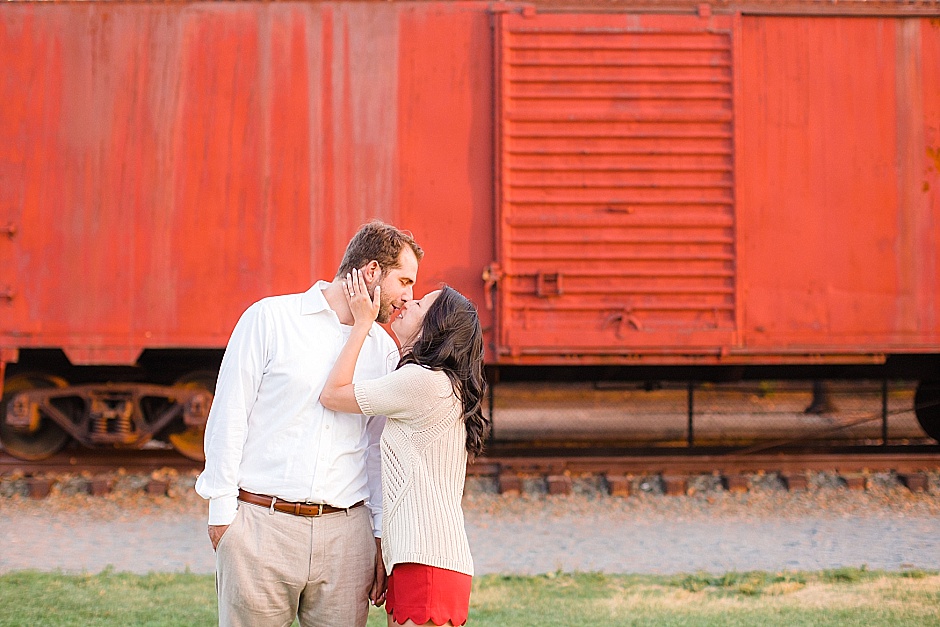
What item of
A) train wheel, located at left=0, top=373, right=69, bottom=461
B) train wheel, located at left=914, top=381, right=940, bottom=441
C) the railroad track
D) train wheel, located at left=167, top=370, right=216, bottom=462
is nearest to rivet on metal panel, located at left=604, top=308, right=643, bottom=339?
the railroad track

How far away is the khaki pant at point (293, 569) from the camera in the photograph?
2297 mm

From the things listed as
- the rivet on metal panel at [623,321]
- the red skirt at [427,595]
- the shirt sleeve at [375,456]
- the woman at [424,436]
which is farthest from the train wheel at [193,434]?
the red skirt at [427,595]

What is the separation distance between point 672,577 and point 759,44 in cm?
420

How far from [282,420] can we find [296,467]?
147 millimetres

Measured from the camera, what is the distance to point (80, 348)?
6.24 metres

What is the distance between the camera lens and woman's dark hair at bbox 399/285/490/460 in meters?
2.42

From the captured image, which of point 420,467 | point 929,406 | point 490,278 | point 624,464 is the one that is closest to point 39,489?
point 490,278

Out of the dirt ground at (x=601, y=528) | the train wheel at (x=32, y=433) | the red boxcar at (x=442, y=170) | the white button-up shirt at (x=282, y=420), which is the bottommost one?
the dirt ground at (x=601, y=528)

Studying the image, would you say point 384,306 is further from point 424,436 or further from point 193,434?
point 193,434

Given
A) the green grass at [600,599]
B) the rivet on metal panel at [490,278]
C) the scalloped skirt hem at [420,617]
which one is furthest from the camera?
the rivet on metal panel at [490,278]

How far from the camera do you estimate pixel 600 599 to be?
Answer: 4293 millimetres

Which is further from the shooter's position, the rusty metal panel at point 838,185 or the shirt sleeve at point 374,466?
the rusty metal panel at point 838,185

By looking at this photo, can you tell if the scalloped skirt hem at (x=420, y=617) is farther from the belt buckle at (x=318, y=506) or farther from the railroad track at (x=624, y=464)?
the railroad track at (x=624, y=464)

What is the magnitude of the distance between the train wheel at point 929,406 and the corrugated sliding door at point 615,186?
2.62 metres
